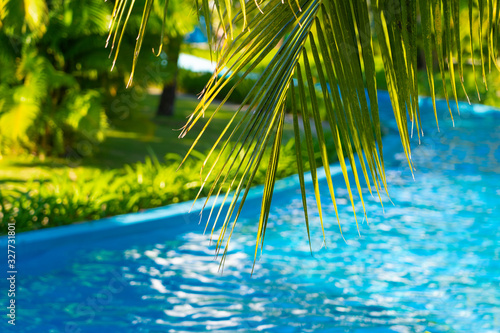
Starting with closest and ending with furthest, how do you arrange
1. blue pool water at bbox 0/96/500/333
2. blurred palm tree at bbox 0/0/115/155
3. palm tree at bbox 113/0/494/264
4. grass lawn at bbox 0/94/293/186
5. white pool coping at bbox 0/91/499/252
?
1. palm tree at bbox 113/0/494/264
2. blue pool water at bbox 0/96/500/333
3. white pool coping at bbox 0/91/499/252
4. blurred palm tree at bbox 0/0/115/155
5. grass lawn at bbox 0/94/293/186

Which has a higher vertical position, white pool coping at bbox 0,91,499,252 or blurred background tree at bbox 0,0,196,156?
blurred background tree at bbox 0,0,196,156

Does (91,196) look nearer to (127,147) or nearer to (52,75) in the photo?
(52,75)

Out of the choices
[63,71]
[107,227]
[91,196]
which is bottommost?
[107,227]

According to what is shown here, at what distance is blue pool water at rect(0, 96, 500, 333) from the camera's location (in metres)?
3.61

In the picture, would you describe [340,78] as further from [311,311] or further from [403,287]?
[403,287]

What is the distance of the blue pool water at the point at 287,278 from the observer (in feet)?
11.8

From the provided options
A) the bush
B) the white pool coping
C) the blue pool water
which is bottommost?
the blue pool water

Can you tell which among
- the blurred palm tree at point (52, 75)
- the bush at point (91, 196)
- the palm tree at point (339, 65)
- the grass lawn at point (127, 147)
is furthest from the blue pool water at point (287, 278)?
the palm tree at point (339, 65)

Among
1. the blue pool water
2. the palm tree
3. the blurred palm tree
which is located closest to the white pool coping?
the blue pool water

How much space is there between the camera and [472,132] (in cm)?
1012

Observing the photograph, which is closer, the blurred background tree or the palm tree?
the palm tree

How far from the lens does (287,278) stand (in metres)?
4.28

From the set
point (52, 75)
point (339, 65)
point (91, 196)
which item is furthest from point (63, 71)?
point (339, 65)

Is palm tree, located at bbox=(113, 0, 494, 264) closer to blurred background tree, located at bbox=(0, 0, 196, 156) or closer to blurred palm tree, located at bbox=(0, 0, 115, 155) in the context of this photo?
blurred background tree, located at bbox=(0, 0, 196, 156)
